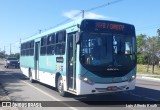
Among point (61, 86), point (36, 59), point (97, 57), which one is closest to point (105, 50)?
point (97, 57)

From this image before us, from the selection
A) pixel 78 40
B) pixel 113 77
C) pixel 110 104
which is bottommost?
pixel 110 104

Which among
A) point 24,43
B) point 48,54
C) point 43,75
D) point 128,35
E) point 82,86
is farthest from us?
point 24,43

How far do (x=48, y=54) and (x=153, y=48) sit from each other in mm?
36637

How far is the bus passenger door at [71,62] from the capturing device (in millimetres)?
13328

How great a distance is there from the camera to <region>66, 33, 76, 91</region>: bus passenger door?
13.3 metres

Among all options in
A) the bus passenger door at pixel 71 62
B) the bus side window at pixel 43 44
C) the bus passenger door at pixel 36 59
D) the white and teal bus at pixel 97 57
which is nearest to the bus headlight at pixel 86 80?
the white and teal bus at pixel 97 57

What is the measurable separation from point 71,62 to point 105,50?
5.74ft

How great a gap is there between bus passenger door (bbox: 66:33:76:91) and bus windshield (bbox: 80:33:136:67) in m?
0.88

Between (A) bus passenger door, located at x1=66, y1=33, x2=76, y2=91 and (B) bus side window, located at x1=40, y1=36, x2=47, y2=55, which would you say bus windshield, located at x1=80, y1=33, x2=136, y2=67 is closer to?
(A) bus passenger door, located at x1=66, y1=33, x2=76, y2=91

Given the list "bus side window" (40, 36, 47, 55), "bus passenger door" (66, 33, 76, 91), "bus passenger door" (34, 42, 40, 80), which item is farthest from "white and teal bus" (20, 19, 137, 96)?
"bus passenger door" (34, 42, 40, 80)

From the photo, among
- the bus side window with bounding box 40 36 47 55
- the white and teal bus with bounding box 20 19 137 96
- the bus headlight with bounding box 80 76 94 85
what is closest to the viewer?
the bus headlight with bounding box 80 76 94 85

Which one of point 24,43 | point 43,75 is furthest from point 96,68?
point 24,43

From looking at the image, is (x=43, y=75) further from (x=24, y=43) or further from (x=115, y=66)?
(x=24, y=43)

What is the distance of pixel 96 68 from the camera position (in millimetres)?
12680
